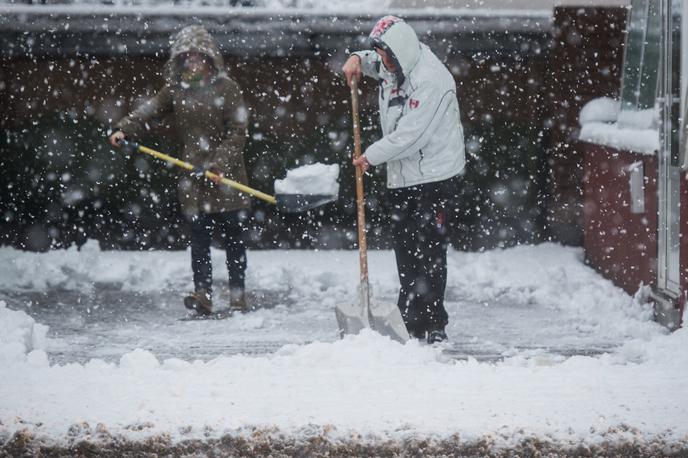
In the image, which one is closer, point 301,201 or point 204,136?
point 301,201

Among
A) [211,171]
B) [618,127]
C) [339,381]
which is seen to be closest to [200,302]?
[211,171]

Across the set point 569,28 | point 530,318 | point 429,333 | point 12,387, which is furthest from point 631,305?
point 12,387

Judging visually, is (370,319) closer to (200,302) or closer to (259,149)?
(200,302)

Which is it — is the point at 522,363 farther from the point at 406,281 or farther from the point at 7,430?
the point at 7,430

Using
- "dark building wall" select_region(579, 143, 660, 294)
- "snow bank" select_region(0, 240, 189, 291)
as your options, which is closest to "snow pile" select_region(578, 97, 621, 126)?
"dark building wall" select_region(579, 143, 660, 294)

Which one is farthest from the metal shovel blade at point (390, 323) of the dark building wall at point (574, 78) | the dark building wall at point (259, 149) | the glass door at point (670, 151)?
the dark building wall at point (574, 78)

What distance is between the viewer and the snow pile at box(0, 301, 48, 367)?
187 inches

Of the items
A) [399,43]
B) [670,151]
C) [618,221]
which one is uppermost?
[399,43]

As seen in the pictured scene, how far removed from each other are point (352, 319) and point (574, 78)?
3.62m

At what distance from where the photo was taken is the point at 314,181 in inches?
229

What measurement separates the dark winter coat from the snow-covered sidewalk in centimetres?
78

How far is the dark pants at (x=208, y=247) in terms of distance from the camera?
6422 mm

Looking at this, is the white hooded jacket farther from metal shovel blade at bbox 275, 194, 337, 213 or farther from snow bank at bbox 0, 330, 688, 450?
snow bank at bbox 0, 330, 688, 450

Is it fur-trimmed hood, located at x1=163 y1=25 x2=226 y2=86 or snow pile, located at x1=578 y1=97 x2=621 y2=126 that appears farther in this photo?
snow pile, located at x1=578 y1=97 x2=621 y2=126
